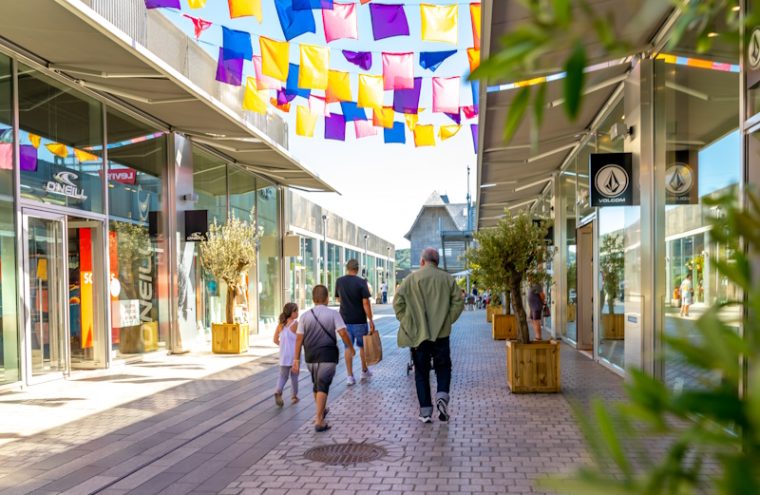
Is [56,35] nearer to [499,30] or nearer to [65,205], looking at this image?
[65,205]

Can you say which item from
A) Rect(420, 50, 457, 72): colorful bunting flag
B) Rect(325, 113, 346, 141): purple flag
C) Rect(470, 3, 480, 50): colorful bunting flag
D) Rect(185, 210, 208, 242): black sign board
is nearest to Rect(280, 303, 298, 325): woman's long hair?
Rect(470, 3, 480, 50): colorful bunting flag

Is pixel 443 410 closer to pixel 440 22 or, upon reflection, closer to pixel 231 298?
pixel 440 22

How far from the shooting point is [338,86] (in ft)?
44.2

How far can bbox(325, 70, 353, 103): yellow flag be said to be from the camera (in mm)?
13352

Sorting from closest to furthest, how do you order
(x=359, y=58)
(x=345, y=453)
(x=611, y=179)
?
1. (x=345, y=453)
2. (x=611, y=179)
3. (x=359, y=58)

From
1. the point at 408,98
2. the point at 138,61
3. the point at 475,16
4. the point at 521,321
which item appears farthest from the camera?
the point at 408,98

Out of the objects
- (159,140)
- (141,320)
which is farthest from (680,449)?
Result: (159,140)

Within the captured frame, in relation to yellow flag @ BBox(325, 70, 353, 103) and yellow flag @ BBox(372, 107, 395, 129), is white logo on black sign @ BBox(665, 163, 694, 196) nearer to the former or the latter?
yellow flag @ BBox(325, 70, 353, 103)

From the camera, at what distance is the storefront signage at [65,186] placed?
1112 cm

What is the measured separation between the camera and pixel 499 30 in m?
7.51

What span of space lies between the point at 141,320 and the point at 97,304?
4.95 ft

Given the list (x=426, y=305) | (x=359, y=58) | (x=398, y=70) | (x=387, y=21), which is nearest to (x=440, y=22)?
(x=387, y=21)

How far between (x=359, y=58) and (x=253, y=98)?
8.06ft

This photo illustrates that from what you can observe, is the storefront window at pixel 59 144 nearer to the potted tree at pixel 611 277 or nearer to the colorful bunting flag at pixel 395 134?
the colorful bunting flag at pixel 395 134
